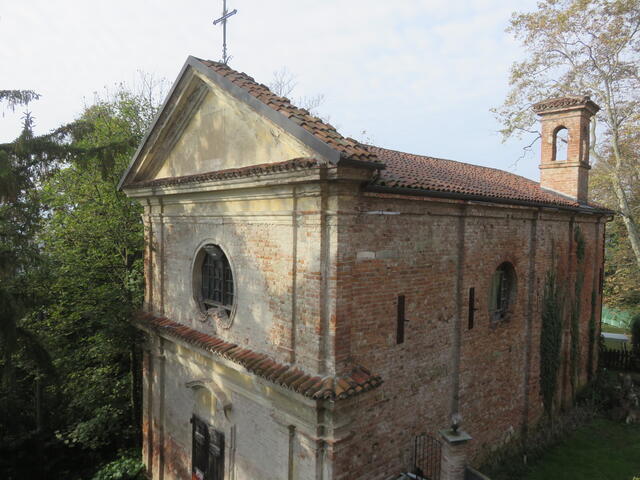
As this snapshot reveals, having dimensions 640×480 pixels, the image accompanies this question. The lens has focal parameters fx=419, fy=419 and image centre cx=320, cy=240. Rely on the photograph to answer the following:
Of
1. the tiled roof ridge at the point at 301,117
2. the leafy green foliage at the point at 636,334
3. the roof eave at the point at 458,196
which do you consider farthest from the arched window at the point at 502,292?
the leafy green foliage at the point at 636,334

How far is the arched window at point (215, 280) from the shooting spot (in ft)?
24.2

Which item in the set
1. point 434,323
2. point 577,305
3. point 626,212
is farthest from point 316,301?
point 626,212

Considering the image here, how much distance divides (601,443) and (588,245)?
225 inches

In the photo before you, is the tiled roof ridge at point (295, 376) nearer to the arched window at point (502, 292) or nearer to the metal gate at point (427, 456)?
the metal gate at point (427, 456)

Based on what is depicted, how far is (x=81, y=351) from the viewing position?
1091 centimetres

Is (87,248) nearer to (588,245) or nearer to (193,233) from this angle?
(193,233)

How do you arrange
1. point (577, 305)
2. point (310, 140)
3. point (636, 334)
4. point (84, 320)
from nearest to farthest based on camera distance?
point (310, 140), point (84, 320), point (577, 305), point (636, 334)

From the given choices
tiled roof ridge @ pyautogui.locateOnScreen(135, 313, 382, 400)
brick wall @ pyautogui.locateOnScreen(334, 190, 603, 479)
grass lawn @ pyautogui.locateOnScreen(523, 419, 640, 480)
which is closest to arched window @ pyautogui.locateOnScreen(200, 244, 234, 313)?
tiled roof ridge @ pyautogui.locateOnScreen(135, 313, 382, 400)

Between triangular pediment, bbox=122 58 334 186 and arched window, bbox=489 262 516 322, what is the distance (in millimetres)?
5345

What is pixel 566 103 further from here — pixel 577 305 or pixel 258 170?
pixel 258 170

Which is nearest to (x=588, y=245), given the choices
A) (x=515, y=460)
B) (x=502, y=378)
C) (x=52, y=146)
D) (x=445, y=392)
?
(x=502, y=378)

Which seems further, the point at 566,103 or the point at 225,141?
the point at 566,103

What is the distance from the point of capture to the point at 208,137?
24.9 feet

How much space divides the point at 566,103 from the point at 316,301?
40.1 ft
